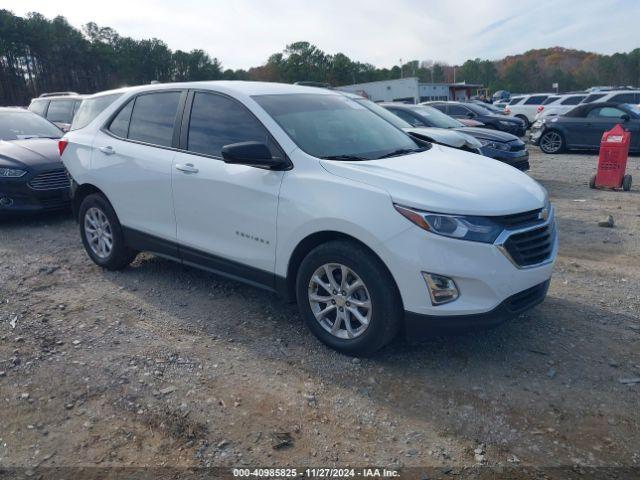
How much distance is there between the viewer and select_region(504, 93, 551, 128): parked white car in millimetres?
24391

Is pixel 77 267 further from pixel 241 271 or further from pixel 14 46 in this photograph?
pixel 14 46

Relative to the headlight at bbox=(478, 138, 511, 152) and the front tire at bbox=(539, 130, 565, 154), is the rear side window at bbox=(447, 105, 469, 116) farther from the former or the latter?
the headlight at bbox=(478, 138, 511, 152)

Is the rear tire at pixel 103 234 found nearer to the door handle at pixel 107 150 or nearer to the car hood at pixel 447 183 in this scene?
the door handle at pixel 107 150

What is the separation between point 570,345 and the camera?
3.84 meters

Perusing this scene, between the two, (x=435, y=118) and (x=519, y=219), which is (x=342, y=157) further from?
(x=435, y=118)

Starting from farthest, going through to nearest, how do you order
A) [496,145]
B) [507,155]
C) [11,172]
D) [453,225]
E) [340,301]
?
[496,145], [507,155], [11,172], [340,301], [453,225]

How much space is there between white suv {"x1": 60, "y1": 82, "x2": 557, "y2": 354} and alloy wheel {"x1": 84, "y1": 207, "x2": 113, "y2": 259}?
0.47 feet

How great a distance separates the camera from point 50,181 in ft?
24.7

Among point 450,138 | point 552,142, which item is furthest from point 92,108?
point 552,142

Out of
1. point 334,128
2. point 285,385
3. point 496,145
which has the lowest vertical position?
point 285,385

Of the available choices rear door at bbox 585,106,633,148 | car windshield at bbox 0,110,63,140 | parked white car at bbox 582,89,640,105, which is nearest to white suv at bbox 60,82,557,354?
car windshield at bbox 0,110,63,140

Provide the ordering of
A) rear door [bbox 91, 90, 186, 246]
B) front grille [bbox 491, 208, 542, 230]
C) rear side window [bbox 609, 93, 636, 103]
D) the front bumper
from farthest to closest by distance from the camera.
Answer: rear side window [bbox 609, 93, 636, 103] < the front bumper < rear door [bbox 91, 90, 186, 246] < front grille [bbox 491, 208, 542, 230]

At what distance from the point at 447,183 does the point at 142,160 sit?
8.97 ft

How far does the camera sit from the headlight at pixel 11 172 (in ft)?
24.1
